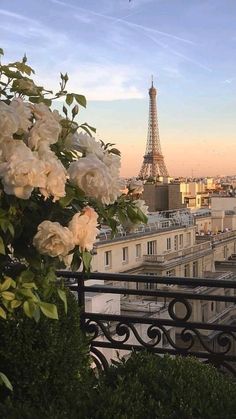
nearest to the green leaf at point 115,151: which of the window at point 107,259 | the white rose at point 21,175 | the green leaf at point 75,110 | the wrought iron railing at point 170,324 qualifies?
→ the green leaf at point 75,110

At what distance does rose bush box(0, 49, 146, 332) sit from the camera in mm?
1654

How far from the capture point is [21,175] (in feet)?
5.27

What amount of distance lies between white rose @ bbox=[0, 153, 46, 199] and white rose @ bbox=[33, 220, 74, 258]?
109mm

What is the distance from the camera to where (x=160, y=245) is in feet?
150

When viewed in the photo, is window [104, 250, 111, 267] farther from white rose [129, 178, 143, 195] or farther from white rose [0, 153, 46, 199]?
white rose [0, 153, 46, 199]

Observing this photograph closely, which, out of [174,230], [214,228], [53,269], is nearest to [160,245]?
[174,230]

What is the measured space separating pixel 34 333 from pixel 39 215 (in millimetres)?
1047

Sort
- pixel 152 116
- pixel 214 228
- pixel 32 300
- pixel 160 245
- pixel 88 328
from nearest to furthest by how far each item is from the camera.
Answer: pixel 32 300
pixel 88 328
pixel 160 245
pixel 214 228
pixel 152 116

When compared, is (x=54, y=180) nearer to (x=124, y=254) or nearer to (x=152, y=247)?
(x=124, y=254)

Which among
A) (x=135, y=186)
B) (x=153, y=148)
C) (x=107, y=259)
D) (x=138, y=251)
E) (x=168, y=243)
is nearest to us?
(x=135, y=186)

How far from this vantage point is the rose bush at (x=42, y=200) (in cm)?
165

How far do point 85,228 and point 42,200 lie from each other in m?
0.20

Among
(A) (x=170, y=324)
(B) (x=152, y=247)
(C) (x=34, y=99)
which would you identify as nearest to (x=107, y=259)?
(B) (x=152, y=247)

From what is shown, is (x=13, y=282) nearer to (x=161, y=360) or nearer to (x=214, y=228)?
(x=161, y=360)
